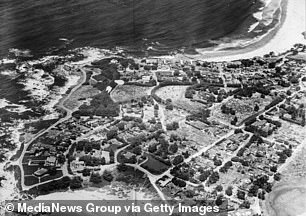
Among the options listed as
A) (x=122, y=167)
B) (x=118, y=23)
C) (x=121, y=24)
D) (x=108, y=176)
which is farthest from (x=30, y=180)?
(x=121, y=24)

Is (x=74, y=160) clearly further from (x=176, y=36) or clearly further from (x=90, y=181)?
(x=176, y=36)

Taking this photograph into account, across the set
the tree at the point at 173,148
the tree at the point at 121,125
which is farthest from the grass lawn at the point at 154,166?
the tree at the point at 121,125

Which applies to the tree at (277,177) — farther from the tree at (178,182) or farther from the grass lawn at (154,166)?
the grass lawn at (154,166)

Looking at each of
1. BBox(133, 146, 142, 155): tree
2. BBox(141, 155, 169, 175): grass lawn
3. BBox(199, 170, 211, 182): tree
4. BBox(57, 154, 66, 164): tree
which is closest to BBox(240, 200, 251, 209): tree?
BBox(199, 170, 211, 182): tree

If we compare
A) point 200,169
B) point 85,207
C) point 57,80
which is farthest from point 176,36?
point 85,207

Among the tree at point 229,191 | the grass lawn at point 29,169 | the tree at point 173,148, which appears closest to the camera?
the tree at point 229,191

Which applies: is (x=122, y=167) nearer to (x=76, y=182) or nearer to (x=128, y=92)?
(x=76, y=182)
